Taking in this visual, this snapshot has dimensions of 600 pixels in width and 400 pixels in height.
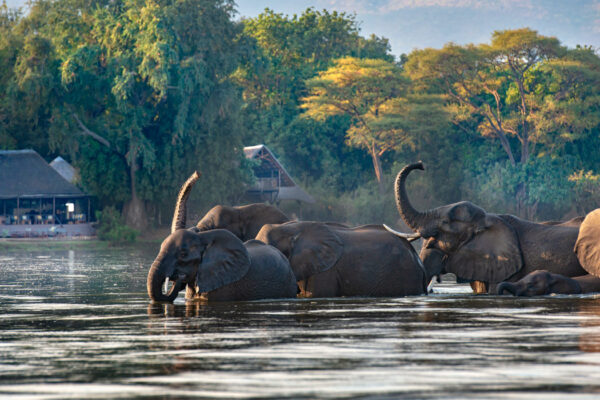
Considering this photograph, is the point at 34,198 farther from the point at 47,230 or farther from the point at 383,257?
the point at 383,257

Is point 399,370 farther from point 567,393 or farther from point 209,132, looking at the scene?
point 209,132

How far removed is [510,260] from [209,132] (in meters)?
43.4

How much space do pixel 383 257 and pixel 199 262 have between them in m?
2.92

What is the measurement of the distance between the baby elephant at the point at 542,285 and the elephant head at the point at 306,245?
90.2 inches

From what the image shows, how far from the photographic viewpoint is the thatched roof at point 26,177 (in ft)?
191

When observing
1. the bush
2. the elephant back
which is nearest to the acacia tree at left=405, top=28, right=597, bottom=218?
the bush

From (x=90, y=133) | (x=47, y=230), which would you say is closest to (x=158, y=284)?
(x=47, y=230)

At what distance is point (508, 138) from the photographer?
7538 cm

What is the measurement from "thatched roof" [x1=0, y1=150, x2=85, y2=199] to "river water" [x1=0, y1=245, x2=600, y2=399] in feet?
139

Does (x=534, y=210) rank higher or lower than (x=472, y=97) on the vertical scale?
lower

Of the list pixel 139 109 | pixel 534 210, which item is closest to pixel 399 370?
pixel 139 109

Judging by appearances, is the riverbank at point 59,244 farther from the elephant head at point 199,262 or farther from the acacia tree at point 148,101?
the elephant head at point 199,262

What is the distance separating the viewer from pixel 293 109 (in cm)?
8012

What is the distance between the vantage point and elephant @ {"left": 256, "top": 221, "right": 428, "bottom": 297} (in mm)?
16922
